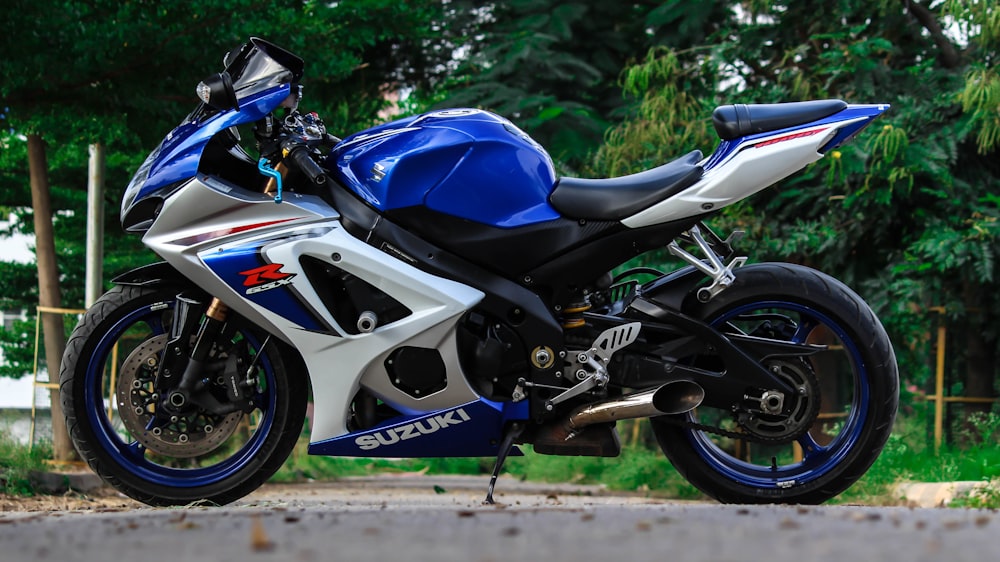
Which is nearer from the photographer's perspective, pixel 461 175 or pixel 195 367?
pixel 461 175

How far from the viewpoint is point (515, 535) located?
2961mm

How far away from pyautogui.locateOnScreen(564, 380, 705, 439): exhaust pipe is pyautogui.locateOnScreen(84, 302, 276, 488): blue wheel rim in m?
1.28

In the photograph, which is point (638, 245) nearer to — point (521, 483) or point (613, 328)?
point (613, 328)

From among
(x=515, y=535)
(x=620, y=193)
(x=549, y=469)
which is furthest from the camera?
(x=549, y=469)

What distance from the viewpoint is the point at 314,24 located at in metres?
10.7

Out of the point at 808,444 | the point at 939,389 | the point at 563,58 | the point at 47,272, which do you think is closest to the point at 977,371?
the point at 939,389

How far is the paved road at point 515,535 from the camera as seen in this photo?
2.64 meters

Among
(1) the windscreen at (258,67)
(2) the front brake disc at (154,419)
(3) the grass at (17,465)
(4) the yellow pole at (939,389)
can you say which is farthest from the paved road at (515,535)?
(4) the yellow pole at (939,389)

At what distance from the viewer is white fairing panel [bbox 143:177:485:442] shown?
4484 mm

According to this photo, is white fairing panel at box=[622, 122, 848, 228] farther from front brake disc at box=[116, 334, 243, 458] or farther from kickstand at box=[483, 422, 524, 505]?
front brake disc at box=[116, 334, 243, 458]

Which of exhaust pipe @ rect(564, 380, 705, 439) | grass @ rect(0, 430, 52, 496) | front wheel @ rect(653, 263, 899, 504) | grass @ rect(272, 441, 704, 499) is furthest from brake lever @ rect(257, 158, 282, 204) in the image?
grass @ rect(272, 441, 704, 499)

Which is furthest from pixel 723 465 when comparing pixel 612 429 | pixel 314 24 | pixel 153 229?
pixel 314 24

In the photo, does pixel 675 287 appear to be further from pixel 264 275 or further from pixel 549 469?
pixel 549 469

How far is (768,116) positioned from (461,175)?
126cm
